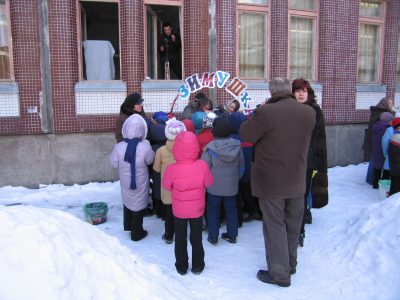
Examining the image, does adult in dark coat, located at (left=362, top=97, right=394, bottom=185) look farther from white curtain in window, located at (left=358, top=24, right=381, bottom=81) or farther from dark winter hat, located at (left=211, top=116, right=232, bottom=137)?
dark winter hat, located at (left=211, top=116, right=232, bottom=137)

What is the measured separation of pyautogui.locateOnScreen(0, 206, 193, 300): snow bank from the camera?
187 cm

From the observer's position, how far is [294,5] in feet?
27.2

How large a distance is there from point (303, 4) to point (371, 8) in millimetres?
2201

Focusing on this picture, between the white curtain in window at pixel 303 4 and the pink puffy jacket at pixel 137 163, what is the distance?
6.27 m

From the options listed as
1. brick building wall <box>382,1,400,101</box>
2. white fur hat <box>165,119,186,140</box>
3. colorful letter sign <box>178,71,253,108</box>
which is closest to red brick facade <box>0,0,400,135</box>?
brick building wall <box>382,1,400,101</box>

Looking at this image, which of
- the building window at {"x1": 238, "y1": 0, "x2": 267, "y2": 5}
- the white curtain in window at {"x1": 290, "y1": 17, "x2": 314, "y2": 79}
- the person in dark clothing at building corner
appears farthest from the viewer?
the white curtain in window at {"x1": 290, "y1": 17, "x2": 314, "y2": 79}

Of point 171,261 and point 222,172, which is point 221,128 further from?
point 171,261

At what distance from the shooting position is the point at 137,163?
13.3 ft

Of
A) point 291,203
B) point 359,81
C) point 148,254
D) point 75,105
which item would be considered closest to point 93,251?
point 148,254

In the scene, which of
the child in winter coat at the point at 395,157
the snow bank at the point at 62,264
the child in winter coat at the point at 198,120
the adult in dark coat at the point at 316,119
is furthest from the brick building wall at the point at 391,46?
the snow bank at the point at 62,264

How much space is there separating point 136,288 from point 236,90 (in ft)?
14.6

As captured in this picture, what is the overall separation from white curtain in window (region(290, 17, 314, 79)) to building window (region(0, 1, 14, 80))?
6690 millimetres

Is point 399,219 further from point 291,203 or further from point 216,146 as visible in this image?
point 216,146

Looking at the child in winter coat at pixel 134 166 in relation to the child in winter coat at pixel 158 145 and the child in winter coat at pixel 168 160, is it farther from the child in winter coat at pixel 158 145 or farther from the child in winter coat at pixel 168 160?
the child in winter coat at pixel 158 145
